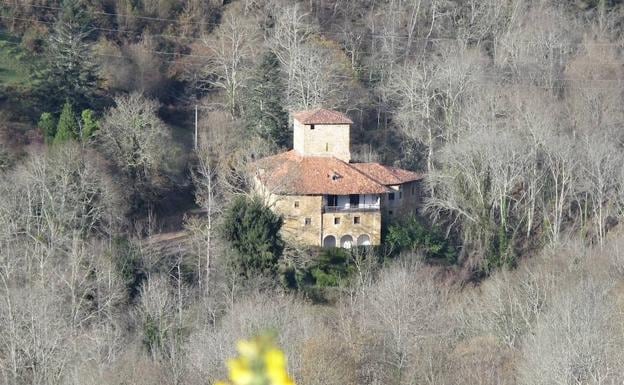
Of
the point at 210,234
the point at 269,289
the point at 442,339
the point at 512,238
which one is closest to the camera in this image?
the point at 442,339

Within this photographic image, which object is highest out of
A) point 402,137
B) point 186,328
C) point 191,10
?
point 191,10

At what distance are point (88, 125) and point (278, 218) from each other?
9.04 m

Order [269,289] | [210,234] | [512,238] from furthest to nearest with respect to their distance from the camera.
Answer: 1. [512,238]
2. [210,234]
3. [269,289]

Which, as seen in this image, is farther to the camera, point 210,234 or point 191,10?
point 191,10

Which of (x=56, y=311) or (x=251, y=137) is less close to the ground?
(x=251, y=137)

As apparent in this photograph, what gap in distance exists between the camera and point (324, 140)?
33.5 meters

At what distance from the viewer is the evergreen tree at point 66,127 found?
3297 cm

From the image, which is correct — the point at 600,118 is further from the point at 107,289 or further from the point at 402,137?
the point at 107,289

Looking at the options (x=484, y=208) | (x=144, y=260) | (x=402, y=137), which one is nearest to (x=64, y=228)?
(x=144, y=260)

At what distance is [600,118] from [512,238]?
368 inches

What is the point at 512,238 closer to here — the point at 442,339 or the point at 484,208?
the point at 484,208

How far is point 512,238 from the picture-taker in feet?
103

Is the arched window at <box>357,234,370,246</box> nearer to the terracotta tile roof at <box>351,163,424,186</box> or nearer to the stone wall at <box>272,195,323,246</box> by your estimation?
the stone wall at <box>272,195,323,246</box>

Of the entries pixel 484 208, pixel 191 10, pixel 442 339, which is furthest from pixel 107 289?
Result: pixel 191 10
